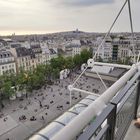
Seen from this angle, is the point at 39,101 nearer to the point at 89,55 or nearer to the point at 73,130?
the point at 73,130

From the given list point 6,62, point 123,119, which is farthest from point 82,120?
point 6,62

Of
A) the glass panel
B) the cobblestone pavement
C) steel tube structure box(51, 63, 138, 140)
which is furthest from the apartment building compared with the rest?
steel tube structure box(51, 63, 138, 140)

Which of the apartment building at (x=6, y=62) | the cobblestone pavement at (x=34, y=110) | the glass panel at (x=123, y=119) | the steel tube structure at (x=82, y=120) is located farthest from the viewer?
the apartment building at (x=6, y=62)

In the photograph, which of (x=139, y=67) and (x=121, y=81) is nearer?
(x=121, y=81)

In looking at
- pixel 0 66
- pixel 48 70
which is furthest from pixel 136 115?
pixel 0 66

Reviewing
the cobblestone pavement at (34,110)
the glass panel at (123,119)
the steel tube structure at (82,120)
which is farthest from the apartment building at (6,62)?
the steel tube structure at (82,120)

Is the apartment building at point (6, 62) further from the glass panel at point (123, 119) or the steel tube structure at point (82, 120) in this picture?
the steel tube structure at point (82, 120)

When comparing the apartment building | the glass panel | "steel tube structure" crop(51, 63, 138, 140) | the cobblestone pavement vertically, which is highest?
"steel tube structure" crop(51, 63, 138, 140)

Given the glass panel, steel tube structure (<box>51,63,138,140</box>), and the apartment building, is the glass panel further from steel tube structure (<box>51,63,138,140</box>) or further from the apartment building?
the apartment building
